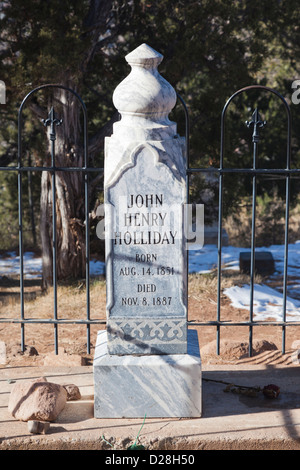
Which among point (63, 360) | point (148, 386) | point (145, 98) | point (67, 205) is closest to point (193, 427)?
point (148, 386)

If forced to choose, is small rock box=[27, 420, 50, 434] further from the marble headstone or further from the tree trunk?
the tree trunk

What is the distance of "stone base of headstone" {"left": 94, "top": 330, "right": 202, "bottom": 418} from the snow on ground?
368 cm

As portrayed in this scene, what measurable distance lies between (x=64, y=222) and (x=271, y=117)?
4.70 meters

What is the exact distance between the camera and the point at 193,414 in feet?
11.4

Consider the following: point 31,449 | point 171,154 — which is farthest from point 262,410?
point 171,154

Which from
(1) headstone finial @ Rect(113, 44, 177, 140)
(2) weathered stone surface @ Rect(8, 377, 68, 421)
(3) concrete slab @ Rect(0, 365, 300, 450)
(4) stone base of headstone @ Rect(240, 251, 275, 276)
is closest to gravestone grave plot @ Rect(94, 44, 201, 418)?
(1) headstone finial @ Rect(113, 44, 177, 140)

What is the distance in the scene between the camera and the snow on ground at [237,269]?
24.2ft

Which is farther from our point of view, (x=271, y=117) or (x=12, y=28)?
(x=271, y=117)

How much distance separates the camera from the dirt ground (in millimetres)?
4793

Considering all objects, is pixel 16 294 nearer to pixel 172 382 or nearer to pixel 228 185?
pixel 228 185

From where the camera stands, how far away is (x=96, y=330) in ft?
21.6

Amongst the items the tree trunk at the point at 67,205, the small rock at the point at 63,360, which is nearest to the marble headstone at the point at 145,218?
the small rock at the point at 63,360

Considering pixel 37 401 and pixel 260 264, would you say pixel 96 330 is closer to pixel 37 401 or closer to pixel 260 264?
pixel 37 401

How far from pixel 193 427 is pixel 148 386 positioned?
0.34m
